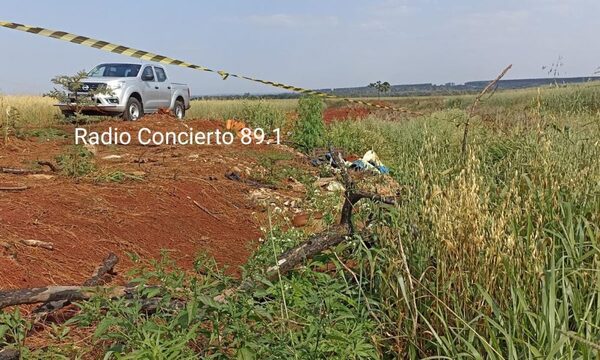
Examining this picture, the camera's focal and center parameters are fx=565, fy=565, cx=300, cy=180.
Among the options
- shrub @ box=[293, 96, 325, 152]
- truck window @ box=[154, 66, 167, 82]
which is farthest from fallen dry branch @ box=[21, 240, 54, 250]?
truck window @ box=[154, 66, 167, 82]

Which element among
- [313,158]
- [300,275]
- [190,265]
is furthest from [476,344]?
[313,158]

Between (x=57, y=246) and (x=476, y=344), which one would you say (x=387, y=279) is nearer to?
(x=476, y=344)

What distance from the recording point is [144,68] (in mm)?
15969

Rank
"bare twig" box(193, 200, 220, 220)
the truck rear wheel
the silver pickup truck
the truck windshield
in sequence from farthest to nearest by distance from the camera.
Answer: the truck rear wheel, the truck windshield, the silver pickup truck, "bare twig" box(193, 200, 220, 220)

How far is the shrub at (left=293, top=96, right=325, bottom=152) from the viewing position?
12523 mm

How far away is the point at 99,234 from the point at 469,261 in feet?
11.1

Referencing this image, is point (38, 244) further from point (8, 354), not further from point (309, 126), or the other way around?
point (309, 126)

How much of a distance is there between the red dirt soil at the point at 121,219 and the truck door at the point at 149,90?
25.1 ft

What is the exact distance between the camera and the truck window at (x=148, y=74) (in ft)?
52.2

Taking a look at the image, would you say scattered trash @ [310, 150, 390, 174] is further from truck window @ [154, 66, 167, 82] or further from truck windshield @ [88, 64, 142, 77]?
truck window @ [154, 66, 167, 82]

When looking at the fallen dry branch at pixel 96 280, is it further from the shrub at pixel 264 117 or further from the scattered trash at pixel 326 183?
the shrub at pixel 264 117

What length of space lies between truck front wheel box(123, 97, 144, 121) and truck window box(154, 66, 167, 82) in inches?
58.3

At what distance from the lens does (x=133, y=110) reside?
15438 millimetres

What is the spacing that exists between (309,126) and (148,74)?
607 centimetres
